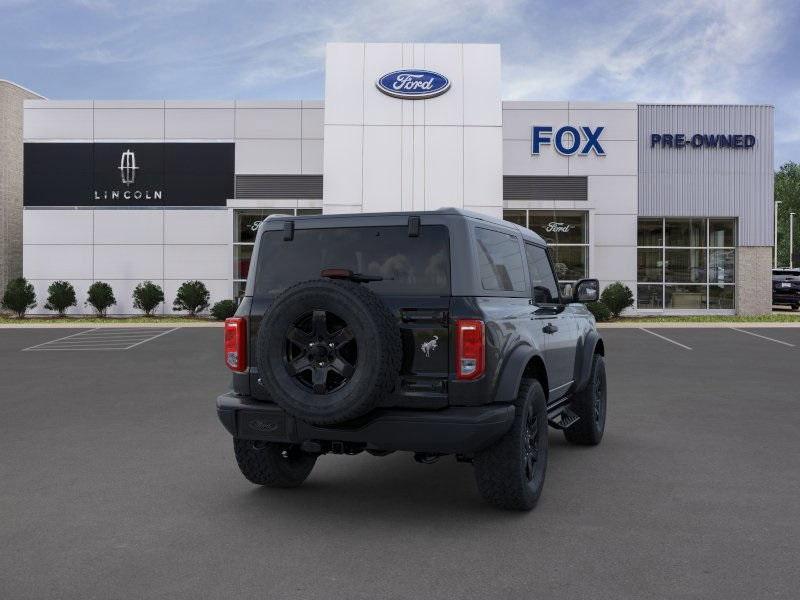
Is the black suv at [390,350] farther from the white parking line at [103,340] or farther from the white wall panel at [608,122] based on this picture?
the white wall panel at [608,122]

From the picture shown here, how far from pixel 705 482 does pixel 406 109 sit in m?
22.9

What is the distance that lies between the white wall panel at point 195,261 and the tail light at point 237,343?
25731 mm

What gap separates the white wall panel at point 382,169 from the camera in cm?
2727

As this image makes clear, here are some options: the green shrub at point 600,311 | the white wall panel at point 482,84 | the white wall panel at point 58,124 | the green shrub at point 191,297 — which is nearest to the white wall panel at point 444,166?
the white wall panel at point 482,84

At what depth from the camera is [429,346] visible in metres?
4.93

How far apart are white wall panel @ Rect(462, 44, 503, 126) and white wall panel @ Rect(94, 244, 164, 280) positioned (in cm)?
1244

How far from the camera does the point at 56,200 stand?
102ft

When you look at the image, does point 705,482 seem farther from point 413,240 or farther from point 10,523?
point 10,523

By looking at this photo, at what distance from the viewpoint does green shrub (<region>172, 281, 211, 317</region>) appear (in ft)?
96.5

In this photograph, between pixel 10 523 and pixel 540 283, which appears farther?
pixel 540 283

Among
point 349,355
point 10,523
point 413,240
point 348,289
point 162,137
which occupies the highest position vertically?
point 162,137

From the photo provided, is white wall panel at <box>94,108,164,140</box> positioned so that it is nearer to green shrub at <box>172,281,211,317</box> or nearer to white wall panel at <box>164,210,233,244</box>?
white wall panel at <box>164,210,233,244</box>

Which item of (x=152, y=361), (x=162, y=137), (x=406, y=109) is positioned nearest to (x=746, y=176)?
(x=406, y=109)

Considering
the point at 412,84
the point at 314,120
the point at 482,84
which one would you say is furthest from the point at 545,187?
the point at 314,120
